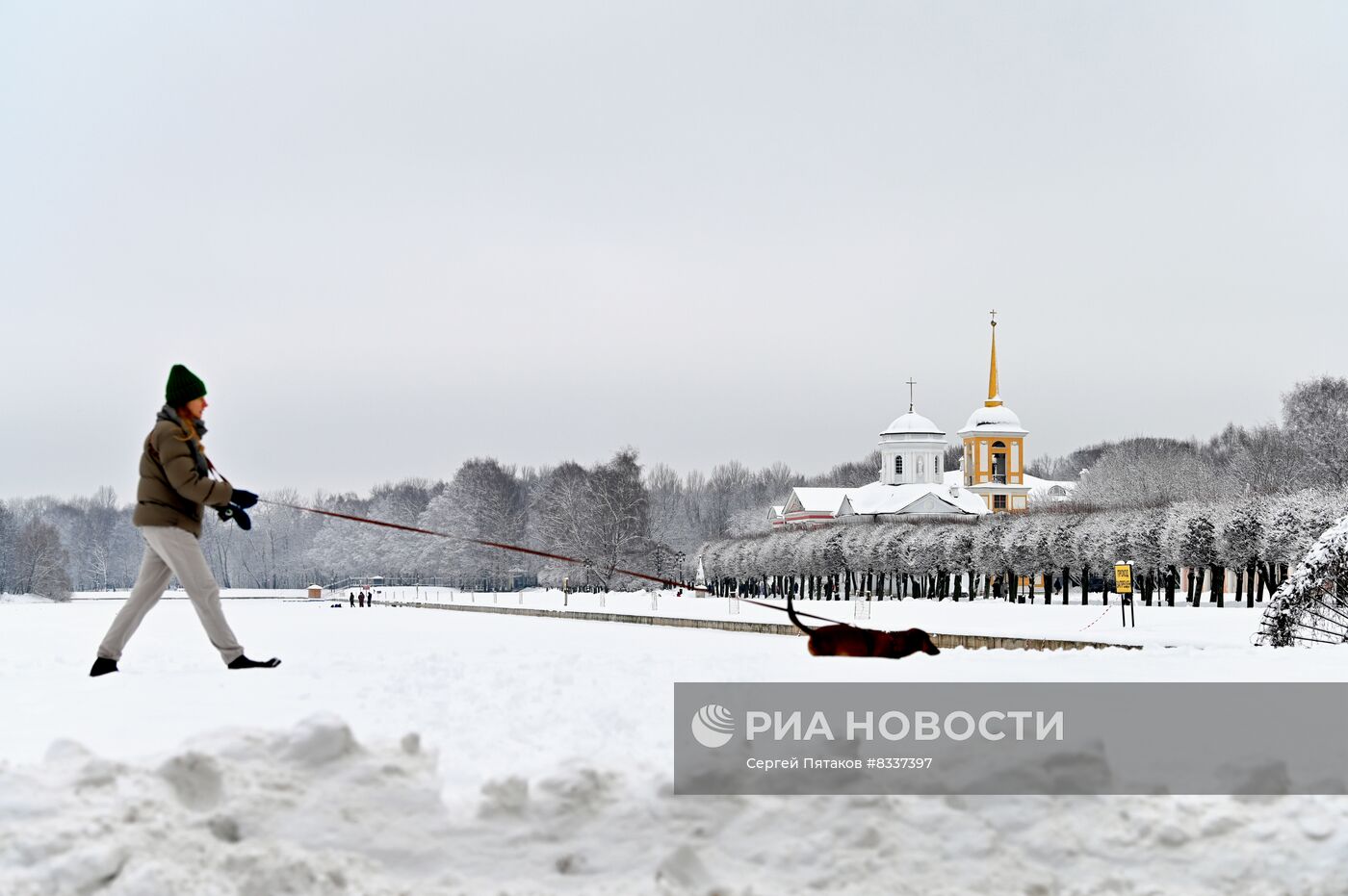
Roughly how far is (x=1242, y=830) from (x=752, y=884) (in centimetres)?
262

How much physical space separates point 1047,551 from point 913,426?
55.3 meters

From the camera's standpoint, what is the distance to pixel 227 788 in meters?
6.39

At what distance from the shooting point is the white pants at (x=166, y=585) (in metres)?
9.23

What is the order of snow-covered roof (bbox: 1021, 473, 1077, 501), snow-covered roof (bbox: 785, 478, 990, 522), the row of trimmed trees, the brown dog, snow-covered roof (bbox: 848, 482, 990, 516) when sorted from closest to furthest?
the brown dog < the row of trimmed trees < snow-covered roof (bbox: 785, 478, 990, 522) < snow-covered roof (bbox: 848, 482, 990, 516) < snow-covered roof (bbox: 1021, 473, 1077, 501)

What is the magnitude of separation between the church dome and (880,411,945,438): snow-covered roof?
10.7 ft

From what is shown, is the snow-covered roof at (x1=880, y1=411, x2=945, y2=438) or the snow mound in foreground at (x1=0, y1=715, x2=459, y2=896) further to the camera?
the snow-covered roof at (x1=880, y1=411, x2=945, y2=438)

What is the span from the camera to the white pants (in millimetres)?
9234

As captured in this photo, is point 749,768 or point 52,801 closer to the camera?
point 52,801

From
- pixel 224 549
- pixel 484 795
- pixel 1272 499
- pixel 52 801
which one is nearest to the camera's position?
pixel 52 801

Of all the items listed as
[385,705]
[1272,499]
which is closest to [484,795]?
[385,705]

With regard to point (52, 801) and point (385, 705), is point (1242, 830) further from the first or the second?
point (52, 801)

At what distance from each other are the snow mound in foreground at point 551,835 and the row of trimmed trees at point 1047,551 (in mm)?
46133
